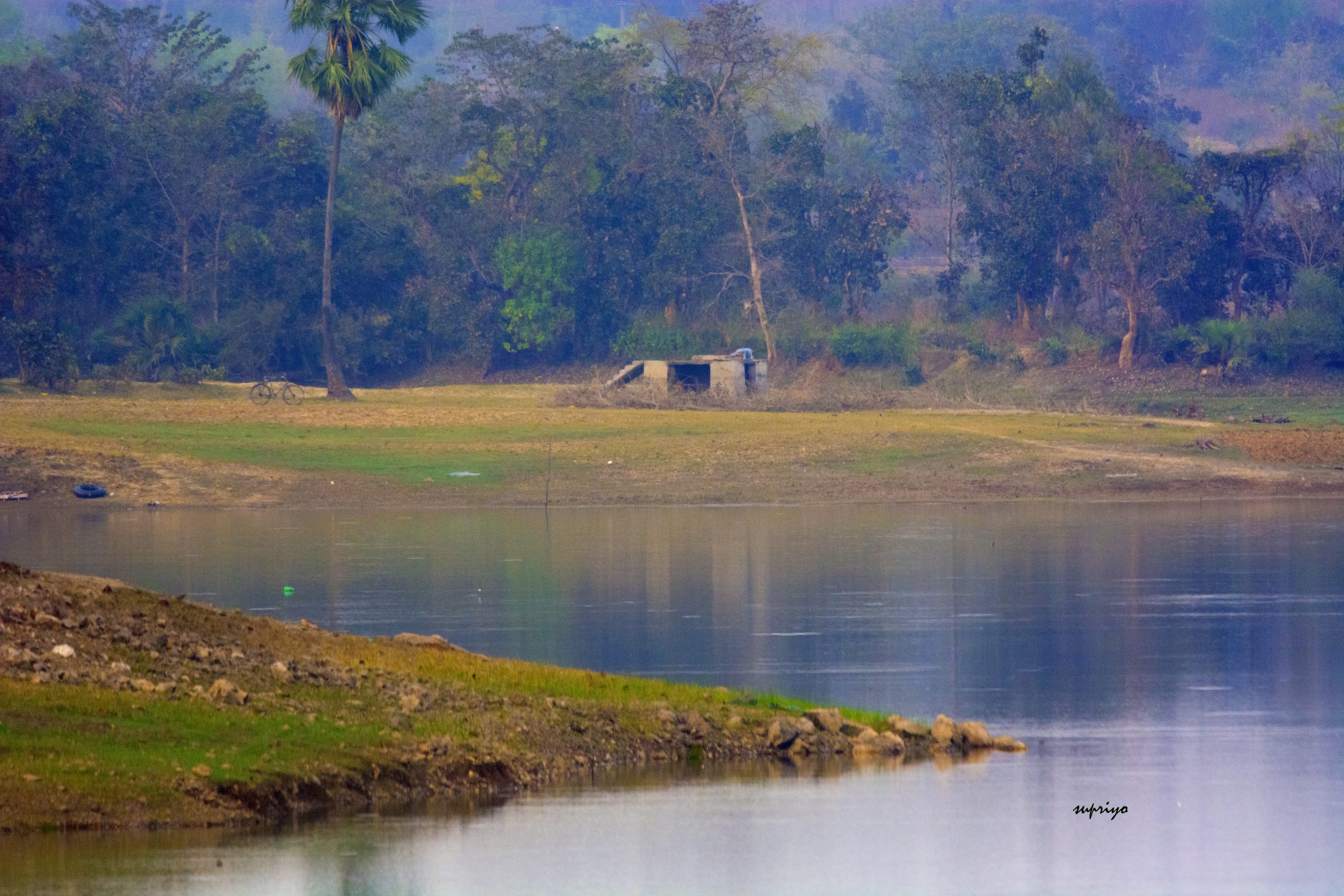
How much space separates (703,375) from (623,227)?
47.0ft

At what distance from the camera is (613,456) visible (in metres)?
39.8

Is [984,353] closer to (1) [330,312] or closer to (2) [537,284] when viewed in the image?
(2) [537,284]

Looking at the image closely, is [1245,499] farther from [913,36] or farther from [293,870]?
[913,36]

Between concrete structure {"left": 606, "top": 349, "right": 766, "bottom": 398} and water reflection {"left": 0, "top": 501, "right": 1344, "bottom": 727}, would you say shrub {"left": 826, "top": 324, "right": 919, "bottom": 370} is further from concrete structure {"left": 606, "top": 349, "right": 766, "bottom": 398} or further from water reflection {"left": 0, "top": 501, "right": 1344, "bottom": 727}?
water reflection {"left": 0, "top": 501, "right": 1344, "bottom": 727}

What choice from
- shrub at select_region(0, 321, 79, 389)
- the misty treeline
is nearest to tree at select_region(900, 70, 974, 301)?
the misty treeline

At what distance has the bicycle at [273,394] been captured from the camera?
1841 inches

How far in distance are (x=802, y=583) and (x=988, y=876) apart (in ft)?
48.6

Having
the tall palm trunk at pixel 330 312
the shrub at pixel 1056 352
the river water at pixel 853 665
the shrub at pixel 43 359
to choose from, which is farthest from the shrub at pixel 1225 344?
the shrub at pixel 43 359

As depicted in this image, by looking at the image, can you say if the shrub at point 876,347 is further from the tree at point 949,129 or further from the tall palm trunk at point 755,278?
the tree at point 949,129

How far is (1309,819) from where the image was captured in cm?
1194

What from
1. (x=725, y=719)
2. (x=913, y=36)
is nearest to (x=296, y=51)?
(x=913, y=36)

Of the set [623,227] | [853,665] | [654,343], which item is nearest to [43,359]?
[654,343]

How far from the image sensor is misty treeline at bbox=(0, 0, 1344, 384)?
57594mm

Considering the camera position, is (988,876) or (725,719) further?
(725,719)
